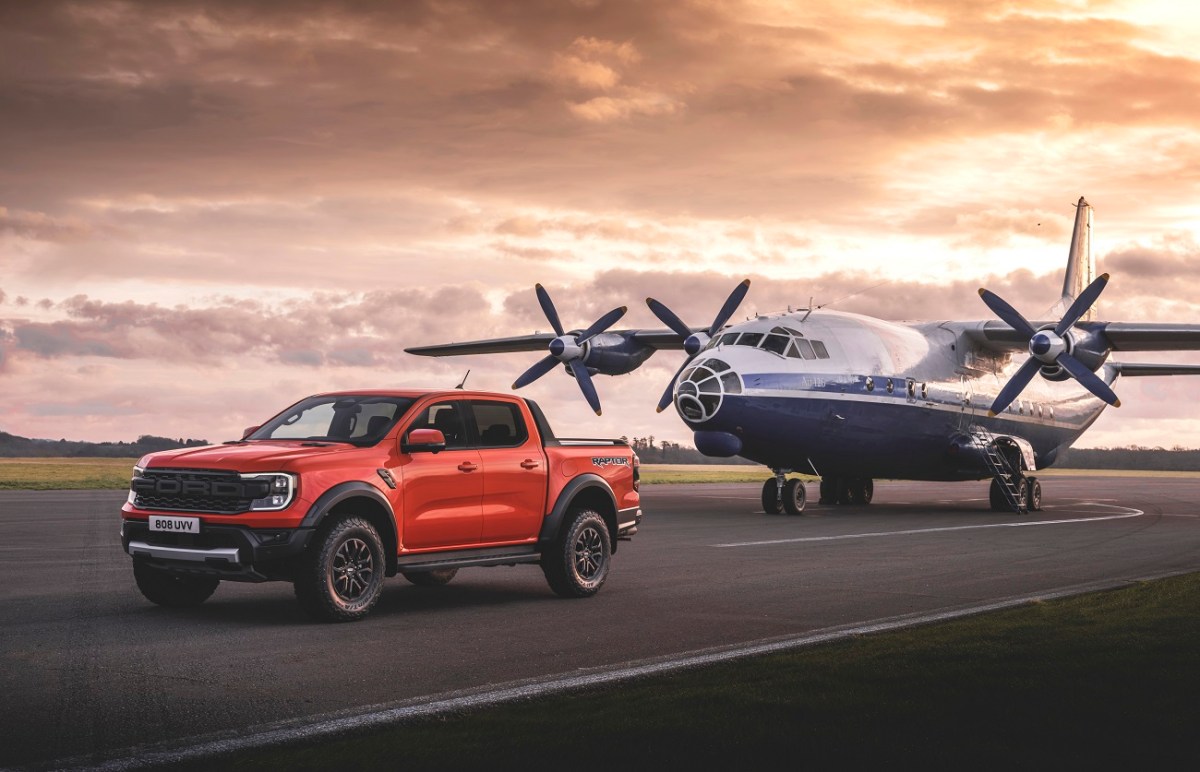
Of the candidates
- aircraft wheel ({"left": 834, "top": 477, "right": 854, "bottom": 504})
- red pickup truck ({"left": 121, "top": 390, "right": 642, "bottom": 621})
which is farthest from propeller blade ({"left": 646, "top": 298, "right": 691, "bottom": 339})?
red pickup truck ({"left": 121, "top": 390, "right": 642, "bottom": 621})

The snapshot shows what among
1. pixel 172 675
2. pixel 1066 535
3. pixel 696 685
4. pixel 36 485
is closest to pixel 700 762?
pixel 696 685

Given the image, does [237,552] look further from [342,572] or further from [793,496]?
[793,496]

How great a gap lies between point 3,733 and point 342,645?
3.19 metres

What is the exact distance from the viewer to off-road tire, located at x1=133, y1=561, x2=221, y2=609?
11062 mm

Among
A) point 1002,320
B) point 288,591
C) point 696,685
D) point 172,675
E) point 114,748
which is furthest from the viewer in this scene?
point 1002,320

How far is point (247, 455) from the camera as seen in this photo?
10.5 meters

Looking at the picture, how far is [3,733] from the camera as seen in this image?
6324mm

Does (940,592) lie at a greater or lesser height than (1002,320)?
lesser

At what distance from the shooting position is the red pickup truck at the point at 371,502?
10219mm

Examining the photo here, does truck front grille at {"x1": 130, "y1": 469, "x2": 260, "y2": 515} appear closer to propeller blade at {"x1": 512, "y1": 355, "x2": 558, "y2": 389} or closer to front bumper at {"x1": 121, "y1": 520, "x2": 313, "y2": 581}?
front bumper at {"x1": 121, "y1": 520, "x2": 313, "y2": 581}

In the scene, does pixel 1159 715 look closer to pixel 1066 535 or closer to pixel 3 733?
pixel 3 733

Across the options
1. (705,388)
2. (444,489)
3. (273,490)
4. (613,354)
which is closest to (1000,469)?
(705,388)

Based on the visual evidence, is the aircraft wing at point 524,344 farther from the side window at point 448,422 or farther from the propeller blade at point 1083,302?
the side window at point 448,422

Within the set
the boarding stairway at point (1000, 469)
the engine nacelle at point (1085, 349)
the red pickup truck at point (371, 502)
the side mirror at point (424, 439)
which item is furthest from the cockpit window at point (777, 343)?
the side mirror at point (424, 439)
